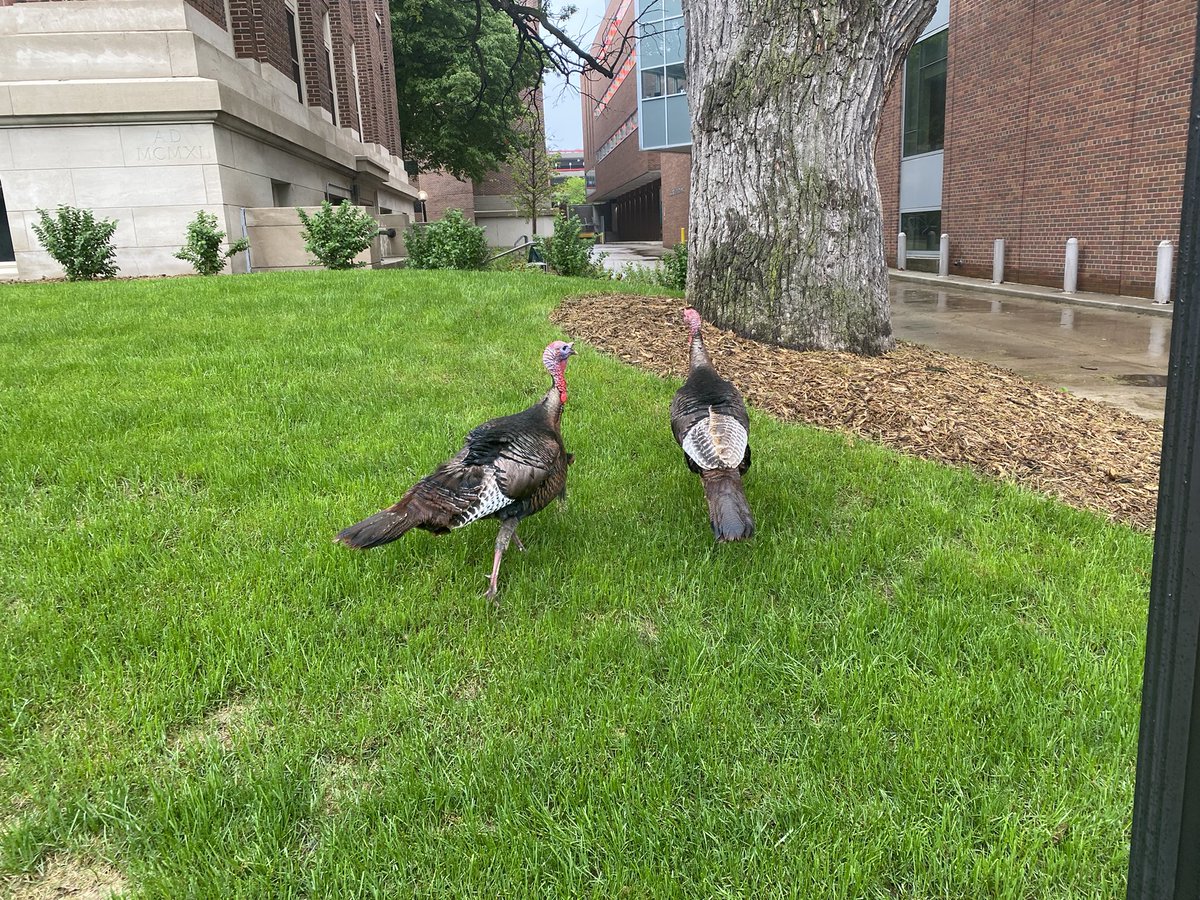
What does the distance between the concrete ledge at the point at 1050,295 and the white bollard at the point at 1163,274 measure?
0.61 feet

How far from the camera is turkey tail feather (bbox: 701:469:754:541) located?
126 inches

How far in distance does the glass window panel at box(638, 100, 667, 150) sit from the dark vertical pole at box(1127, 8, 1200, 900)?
131 feet

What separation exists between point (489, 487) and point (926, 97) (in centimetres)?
2628

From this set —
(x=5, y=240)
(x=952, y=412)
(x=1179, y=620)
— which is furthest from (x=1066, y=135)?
(x=5, y=240)

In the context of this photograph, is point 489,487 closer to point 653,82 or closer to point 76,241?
point 76,241

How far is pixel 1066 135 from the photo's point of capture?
17.6 m

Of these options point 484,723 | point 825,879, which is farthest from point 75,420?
point 825,879

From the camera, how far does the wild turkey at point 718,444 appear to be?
10.8ft

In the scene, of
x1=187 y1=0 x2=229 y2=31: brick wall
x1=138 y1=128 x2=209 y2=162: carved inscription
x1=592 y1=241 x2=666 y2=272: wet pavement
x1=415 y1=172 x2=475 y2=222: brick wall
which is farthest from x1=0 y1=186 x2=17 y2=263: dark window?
x1=415 y1=172 x2=475 y2=222: brick wall

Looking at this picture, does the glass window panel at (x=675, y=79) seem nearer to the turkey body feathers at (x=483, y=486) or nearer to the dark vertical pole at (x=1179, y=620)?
the turkey body feathers at (x=483, y=486)

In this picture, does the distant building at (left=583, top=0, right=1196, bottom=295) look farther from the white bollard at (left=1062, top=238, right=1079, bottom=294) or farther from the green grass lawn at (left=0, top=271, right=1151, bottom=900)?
the green grass lawn at (left=0, top=271, right=1151, bottom=900)

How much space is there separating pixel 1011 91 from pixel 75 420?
71.5 feet

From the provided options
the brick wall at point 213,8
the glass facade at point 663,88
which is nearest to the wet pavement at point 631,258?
the glass facade at point 663,88

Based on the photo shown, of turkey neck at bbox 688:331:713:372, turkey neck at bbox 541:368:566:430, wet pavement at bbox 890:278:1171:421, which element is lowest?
wet pavement at bbox 890:278:1171:421
